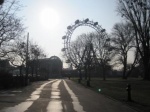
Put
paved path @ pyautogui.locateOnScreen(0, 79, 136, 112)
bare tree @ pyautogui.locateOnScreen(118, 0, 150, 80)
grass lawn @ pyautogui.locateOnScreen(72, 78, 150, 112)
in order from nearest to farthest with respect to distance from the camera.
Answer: paved path @ pyautogui.locateOnScreen(0, 79, 136, 112)
grass lawn @ pyautogui.locateOnScreen(72, 78, 150, 112)
bare tree @ pyautogui.locateOnScreen(118, 0, 150, 80)

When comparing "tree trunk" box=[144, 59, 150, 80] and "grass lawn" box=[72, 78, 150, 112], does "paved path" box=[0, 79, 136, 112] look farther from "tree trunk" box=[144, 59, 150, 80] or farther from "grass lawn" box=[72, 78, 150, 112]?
"tree trunk" box=[144, 59, 150, 80]

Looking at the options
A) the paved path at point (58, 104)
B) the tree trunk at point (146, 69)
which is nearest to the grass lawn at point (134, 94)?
the paved path at point (58, 104)

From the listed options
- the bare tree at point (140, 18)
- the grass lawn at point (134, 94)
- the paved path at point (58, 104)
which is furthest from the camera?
the bare tree at point (140, 18)

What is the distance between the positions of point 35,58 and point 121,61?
2401cm

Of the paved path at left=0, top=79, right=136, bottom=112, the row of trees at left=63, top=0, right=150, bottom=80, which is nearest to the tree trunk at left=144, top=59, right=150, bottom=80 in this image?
the row of trees at left=63, top=0, right=150, bottom=80

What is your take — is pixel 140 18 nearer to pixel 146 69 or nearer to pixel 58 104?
pixel 146 69

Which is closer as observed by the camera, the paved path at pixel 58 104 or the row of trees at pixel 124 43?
the paved path at pixel 58 104

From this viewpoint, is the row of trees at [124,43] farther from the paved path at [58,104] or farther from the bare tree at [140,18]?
the paved path at [58,104]

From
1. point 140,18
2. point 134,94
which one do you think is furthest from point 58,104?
point 140,18

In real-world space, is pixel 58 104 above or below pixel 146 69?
below

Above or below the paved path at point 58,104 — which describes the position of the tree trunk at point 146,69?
above

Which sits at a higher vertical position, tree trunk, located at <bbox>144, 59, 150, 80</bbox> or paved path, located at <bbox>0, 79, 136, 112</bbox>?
tree trunk, located at <bbox>144, 59, 150, 80</bbox>

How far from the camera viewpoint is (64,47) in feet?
257

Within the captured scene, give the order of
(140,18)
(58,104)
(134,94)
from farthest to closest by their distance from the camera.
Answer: (140,18) < (134,94) < (58,104)
